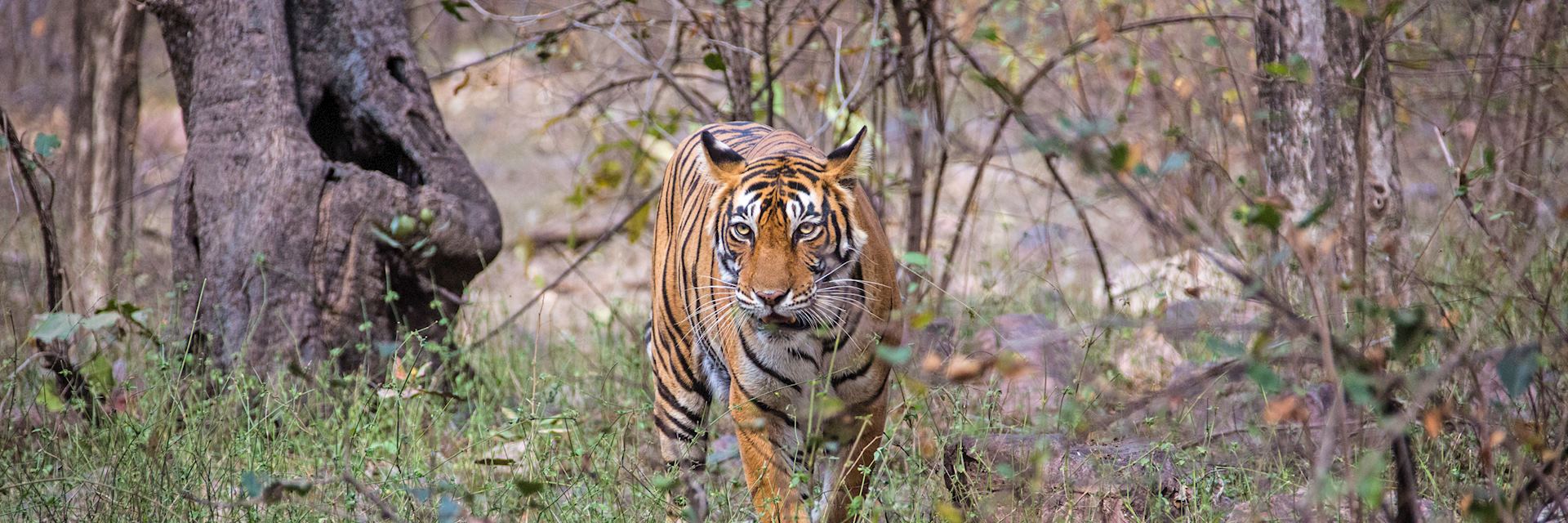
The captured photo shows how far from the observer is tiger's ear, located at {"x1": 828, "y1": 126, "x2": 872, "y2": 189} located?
11.4ft

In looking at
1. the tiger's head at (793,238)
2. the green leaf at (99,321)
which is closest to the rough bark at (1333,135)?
the tiger's head at (793,238)

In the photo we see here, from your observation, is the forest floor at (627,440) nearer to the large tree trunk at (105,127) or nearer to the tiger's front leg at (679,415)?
the tiger's front leg at (679,415)

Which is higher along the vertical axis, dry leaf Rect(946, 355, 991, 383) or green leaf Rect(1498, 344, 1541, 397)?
green leaf Rect(1498, 344, 1541, 397)

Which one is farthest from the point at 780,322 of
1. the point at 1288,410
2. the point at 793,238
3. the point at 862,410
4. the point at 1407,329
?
the point at 1407,329

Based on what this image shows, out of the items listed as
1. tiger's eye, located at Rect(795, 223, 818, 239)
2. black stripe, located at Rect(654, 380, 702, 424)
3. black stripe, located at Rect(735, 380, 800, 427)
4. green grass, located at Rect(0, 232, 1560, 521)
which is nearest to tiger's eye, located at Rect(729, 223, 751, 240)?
tiger's eye, located at Rect(795, 223, 818, 239)

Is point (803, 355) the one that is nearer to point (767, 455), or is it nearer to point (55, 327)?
point (767, 455)

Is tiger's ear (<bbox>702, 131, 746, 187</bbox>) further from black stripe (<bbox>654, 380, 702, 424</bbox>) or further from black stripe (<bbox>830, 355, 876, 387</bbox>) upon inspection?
black stripe (<bbox>654, 380, 702, 424</bbox>)

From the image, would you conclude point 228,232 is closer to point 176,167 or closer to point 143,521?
point 143,521

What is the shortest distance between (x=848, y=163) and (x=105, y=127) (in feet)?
14.4

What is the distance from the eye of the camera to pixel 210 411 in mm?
3615

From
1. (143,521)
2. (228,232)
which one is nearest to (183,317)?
(228,232)

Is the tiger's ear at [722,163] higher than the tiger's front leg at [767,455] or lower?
higher

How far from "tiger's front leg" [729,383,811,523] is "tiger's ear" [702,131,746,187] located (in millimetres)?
588

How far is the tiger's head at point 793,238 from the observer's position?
325 centimetres
